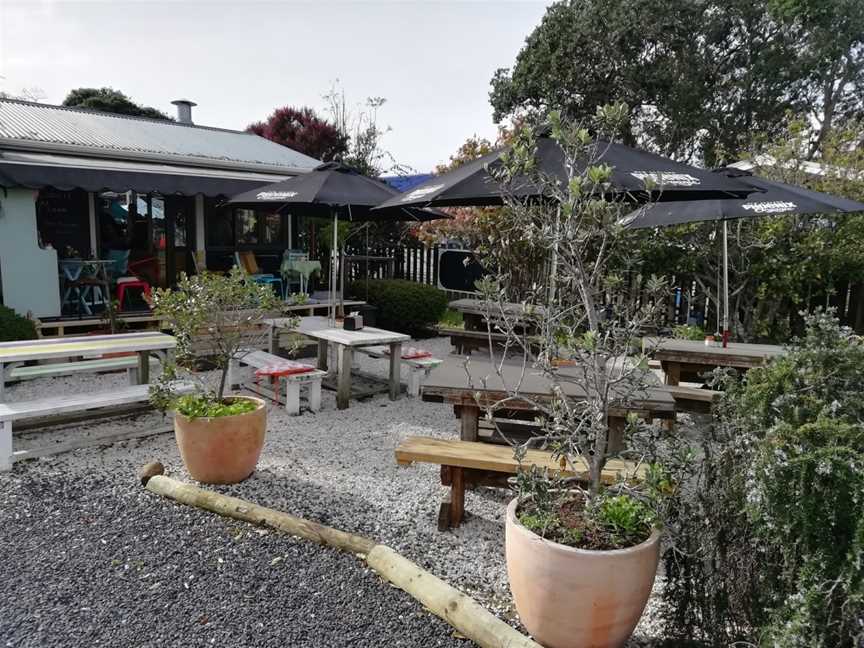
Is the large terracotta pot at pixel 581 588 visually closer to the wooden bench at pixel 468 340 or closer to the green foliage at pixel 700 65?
the wooden bench at pixel 468 340

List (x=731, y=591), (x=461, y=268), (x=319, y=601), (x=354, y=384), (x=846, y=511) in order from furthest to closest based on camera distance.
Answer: (x=461, y=268) → (x=354, y=384) → (x=319, y=601) → (x=731, y=591) → (x=846, y=511)

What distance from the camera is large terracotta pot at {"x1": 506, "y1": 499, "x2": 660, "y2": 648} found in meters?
2.31

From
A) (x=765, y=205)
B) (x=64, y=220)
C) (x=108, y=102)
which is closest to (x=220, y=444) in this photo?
(x=765, y=205)

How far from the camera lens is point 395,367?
6.72 meters

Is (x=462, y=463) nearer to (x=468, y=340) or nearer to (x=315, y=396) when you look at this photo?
(x=315, y=396)

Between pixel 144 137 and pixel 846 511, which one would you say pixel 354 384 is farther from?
pixel 144 137

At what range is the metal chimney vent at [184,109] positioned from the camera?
14664 millimetres

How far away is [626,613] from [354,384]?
5102 millimetres

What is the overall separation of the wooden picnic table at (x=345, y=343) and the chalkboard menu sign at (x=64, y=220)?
4.78 m

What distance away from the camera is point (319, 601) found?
9.34 feet

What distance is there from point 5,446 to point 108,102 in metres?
28.5

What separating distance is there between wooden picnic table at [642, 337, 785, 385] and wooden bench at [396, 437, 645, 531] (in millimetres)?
2403

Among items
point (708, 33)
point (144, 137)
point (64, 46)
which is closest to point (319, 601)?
point (64, 46)

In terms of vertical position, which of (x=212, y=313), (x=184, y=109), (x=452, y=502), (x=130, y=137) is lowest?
(x=452, y=502)
